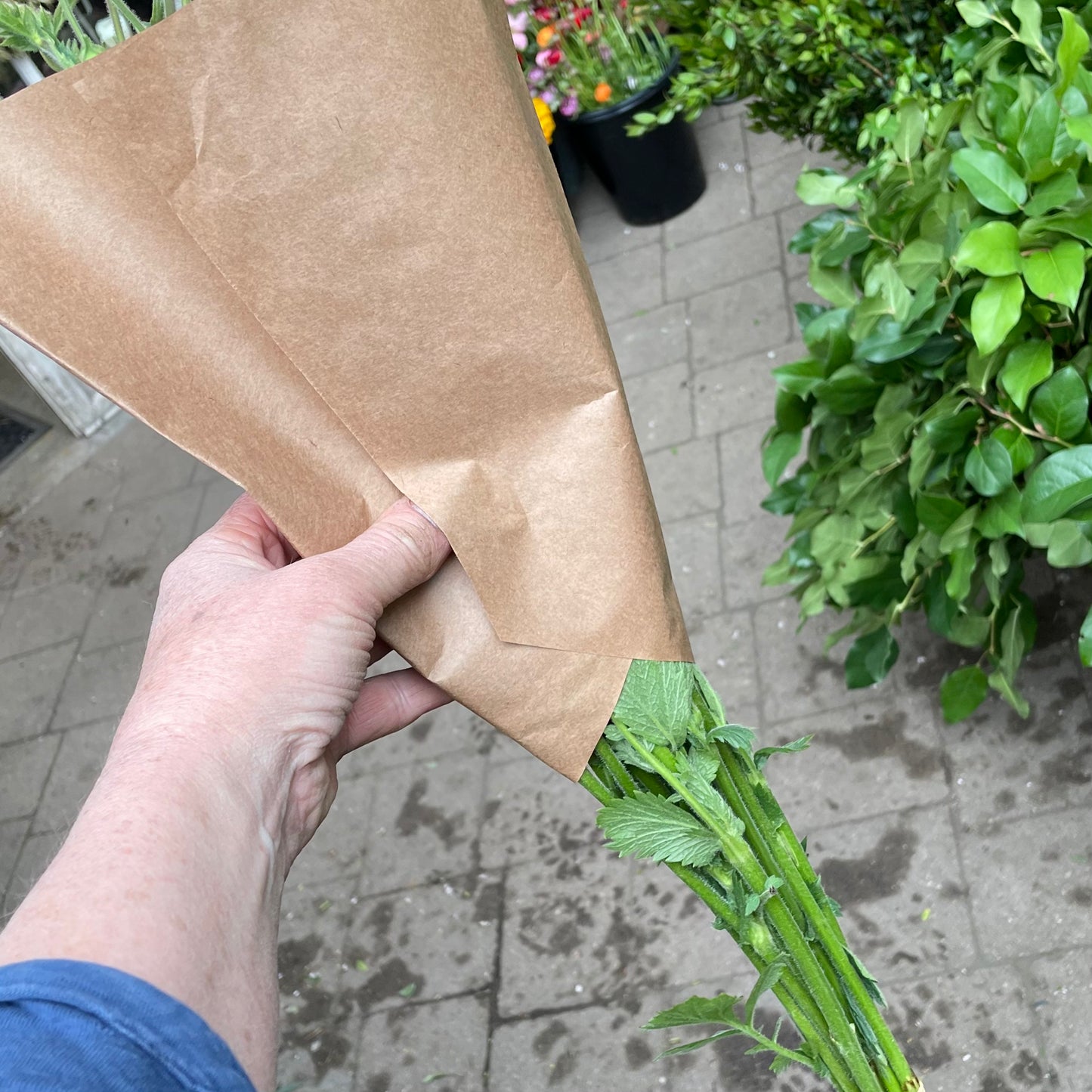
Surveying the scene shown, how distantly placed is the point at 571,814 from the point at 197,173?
2.03 meters

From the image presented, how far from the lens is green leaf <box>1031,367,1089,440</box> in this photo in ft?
5.26

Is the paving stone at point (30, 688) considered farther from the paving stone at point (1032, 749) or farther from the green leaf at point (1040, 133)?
the green leaf at point (1040, 133)

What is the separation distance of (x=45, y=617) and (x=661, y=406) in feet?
7.46

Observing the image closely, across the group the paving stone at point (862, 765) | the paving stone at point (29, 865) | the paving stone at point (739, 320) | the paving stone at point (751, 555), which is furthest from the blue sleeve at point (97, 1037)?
the paving stone at point (739, 320)

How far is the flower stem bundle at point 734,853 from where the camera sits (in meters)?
1.01

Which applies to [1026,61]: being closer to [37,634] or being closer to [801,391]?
[801,391]

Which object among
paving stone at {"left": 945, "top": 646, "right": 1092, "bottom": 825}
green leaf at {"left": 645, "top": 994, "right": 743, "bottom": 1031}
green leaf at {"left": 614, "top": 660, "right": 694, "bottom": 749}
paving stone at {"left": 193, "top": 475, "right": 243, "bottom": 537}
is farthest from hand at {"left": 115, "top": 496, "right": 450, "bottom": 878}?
paving stone at {"left": 193, "top": 475, "right": 243, "bottom": 537}

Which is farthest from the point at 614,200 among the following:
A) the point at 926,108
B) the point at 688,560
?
the point at 926,108

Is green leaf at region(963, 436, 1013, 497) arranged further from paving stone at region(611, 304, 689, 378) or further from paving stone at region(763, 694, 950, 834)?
paving stone at region(611, 304, 689, 378)

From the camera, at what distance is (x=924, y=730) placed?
2418mm

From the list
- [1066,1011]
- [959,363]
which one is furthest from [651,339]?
[1066,1011]

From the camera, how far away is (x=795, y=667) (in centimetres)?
266

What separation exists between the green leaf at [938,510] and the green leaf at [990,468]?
6 cm

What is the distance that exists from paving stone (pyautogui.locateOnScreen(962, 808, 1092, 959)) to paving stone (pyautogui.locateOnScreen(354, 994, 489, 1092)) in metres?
1.01
